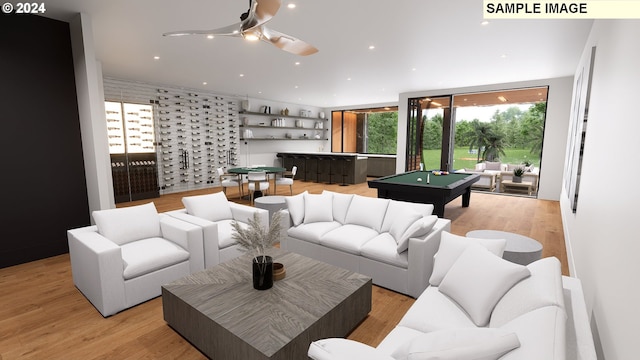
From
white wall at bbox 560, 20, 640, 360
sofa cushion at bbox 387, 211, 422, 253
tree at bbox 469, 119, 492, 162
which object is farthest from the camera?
tree at bbox 469, 119, 492, 162

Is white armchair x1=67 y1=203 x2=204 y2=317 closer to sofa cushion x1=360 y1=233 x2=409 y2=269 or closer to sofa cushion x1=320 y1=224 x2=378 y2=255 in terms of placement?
sofa cushion x1=320 y1=224 x2=378 y2=255

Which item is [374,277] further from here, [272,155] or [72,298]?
[272,155]

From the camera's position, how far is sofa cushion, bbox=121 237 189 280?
2615mm

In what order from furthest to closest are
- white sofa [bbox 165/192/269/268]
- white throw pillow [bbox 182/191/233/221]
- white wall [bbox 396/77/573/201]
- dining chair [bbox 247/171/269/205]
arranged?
1. white wall [bbox 396/77/573/201]
2. dining chair [bbox 247/171/269/205]
3. white throw pillow [bbox 182/191/233/221]
4. white sofa [bbox 165/192/269/268]

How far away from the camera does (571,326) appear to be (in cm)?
141

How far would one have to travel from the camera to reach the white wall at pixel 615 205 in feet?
4.13

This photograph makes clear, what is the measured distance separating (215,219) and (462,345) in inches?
128

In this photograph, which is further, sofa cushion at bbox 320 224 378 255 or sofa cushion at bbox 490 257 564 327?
sofa cushion at bbox 320 224 378 255

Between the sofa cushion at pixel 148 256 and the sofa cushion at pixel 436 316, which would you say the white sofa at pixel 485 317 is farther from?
the sofa cushion at pixel 148 256

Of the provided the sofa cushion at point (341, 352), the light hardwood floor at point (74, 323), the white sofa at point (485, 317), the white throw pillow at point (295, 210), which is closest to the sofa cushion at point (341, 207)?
the white throw pillow at point (295, 210)

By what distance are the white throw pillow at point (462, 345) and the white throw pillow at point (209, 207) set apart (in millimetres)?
3045

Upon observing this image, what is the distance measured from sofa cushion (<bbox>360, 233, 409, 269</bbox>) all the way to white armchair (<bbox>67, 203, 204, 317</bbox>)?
68.4 inches

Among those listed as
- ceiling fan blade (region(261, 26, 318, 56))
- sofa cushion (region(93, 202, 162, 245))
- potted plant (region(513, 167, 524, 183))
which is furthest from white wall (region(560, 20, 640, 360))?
potted plant (region(513, 167, 524, 183))

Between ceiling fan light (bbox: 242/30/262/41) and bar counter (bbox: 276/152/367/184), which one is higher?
ceiling fan light (bbox: 242/30/262/41)
